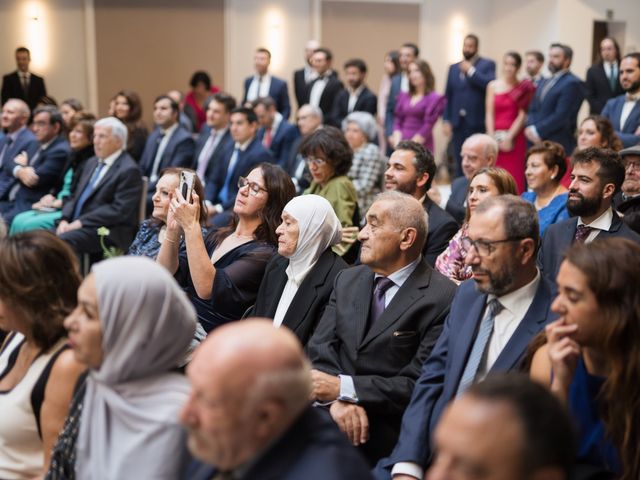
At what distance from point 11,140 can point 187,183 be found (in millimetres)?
4251

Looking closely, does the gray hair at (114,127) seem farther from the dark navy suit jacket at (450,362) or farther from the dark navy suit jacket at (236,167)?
the dark navy suit jacket at (450,362)

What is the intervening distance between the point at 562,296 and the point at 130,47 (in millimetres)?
10845

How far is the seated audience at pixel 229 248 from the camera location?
3764 millimetres

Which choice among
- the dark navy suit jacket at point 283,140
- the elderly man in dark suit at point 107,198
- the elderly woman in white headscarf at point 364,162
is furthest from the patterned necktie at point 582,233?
the dark navy suit jacket at point 283,140

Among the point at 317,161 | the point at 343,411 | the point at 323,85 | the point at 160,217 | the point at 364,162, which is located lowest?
the point at 343,411

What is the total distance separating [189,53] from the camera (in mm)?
12422

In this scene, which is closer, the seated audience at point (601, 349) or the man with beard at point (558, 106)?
the seated audience at point (601, 349)

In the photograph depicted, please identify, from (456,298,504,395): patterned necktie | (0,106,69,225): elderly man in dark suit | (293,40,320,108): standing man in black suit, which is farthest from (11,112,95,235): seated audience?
(456,298,504,395): patterned necktie

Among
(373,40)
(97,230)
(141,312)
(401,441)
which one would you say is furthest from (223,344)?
(373,40)

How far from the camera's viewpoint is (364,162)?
638cm

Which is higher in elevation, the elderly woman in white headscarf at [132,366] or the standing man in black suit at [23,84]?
the standing man in black suit at [23,84]

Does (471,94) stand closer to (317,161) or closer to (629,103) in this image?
(629,103)

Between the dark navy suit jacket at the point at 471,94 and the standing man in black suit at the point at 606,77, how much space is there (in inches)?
46.5

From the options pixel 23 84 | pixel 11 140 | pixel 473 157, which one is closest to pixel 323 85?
pixel 11 140
